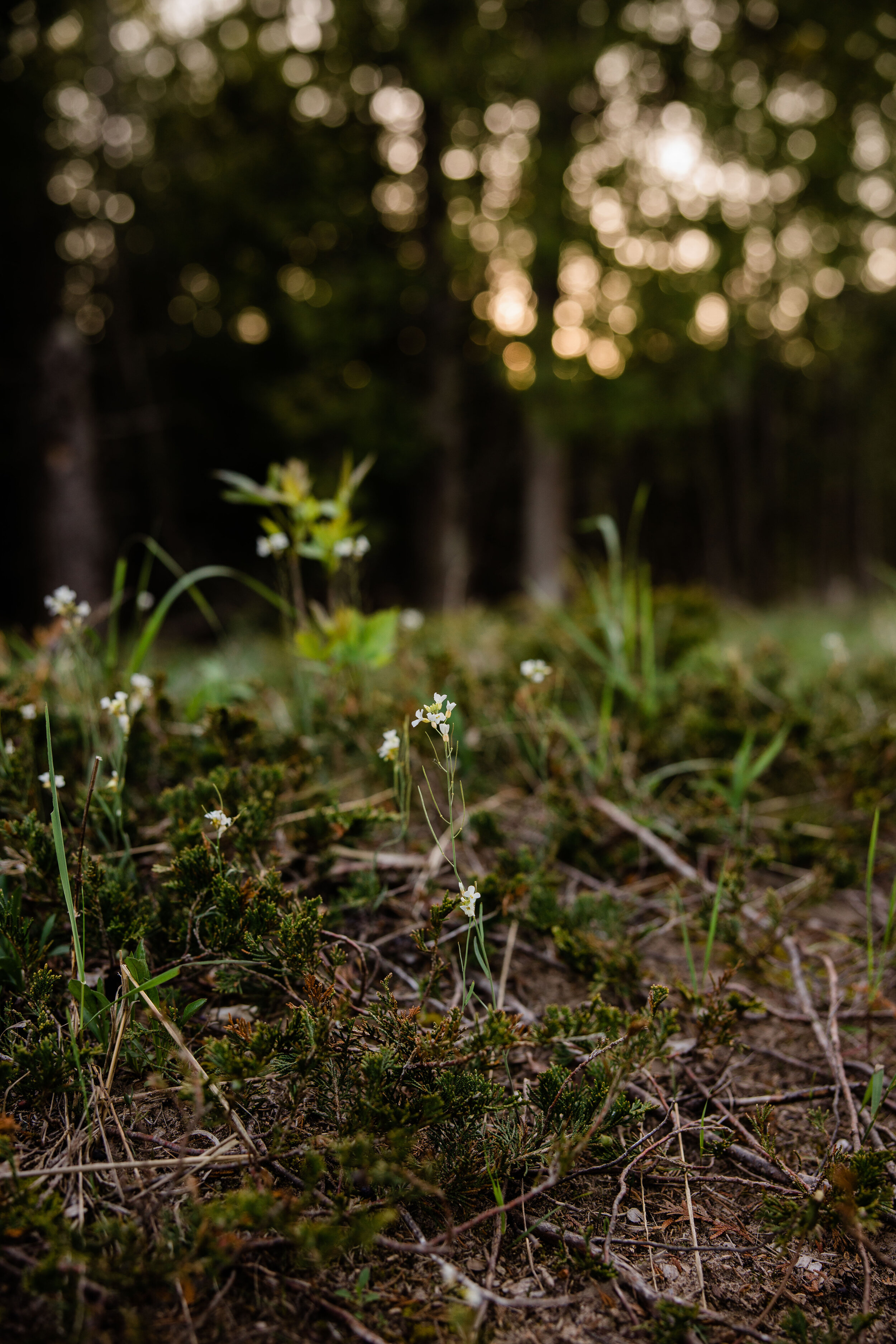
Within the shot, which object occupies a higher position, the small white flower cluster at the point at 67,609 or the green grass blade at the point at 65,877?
the small white flower cluster at the point at 67,609

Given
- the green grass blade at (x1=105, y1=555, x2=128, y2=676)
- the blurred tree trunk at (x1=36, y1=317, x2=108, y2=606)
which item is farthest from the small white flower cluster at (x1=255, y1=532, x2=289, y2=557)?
the blurred tree trunk at (x1=36, y1=317, x2=108, y2=606)

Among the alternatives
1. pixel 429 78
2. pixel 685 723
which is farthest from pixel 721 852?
pixel 429 78

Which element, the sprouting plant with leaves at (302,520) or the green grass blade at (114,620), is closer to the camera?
the sprouting plant with leaves at (302,520)

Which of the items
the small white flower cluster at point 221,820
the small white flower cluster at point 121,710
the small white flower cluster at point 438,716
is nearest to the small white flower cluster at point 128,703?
the small white flower cluster at point 121,710

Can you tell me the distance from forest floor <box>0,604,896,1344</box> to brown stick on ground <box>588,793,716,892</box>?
12mm

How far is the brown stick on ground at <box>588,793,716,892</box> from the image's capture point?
5.66 feet

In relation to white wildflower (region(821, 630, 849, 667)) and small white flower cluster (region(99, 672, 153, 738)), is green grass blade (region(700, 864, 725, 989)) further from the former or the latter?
white wildflower (region(821, 630, 849, 667))

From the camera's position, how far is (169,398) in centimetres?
1111

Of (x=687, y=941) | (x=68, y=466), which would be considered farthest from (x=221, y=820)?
(x=68, y=466)

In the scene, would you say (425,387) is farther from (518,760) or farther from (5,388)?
(518,760)

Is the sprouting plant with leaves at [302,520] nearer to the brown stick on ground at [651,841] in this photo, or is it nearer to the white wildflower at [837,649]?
the brown stick on ground at [651,841]

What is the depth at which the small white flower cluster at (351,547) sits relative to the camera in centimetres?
189

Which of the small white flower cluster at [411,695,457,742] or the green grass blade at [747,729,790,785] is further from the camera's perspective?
the green grass blade at [747,729,790,785]

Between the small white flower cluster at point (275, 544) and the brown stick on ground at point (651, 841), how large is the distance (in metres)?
1.01
